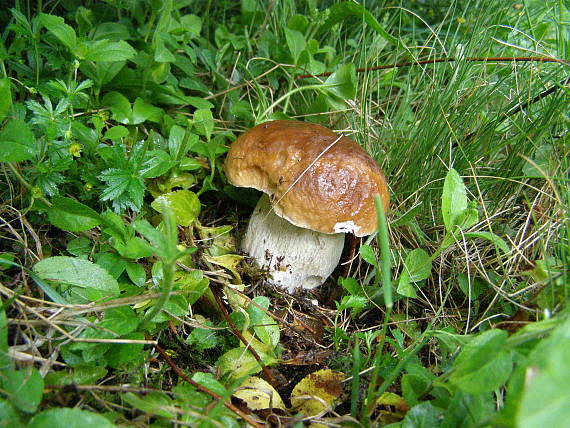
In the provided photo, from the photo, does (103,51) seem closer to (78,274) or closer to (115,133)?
(115,133)

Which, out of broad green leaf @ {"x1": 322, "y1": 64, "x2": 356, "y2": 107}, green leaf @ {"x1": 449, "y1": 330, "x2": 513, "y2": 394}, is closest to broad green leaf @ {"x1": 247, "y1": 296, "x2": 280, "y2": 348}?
green leaf @ {"x1": 449, "y1": 330, "x2": 513, "y2": 394}

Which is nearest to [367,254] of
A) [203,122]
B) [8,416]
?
[203,122]

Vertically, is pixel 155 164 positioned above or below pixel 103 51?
below

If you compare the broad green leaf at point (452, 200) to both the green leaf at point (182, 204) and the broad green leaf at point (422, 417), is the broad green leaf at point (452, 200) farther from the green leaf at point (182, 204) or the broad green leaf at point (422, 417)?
the green leaf at point (182, 204)

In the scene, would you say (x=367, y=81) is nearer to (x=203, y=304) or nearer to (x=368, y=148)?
(x=368, y=148)

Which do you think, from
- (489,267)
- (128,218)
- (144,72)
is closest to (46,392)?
(128,218)

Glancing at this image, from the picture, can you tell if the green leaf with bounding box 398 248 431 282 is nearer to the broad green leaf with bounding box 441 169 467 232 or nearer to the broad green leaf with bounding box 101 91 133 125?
the broad green leaf with bounding box 441 169 467 232

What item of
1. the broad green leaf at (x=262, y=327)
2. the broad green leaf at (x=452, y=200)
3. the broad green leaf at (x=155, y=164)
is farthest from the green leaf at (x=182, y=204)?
the broad green leaf at (x=452, y=200)
